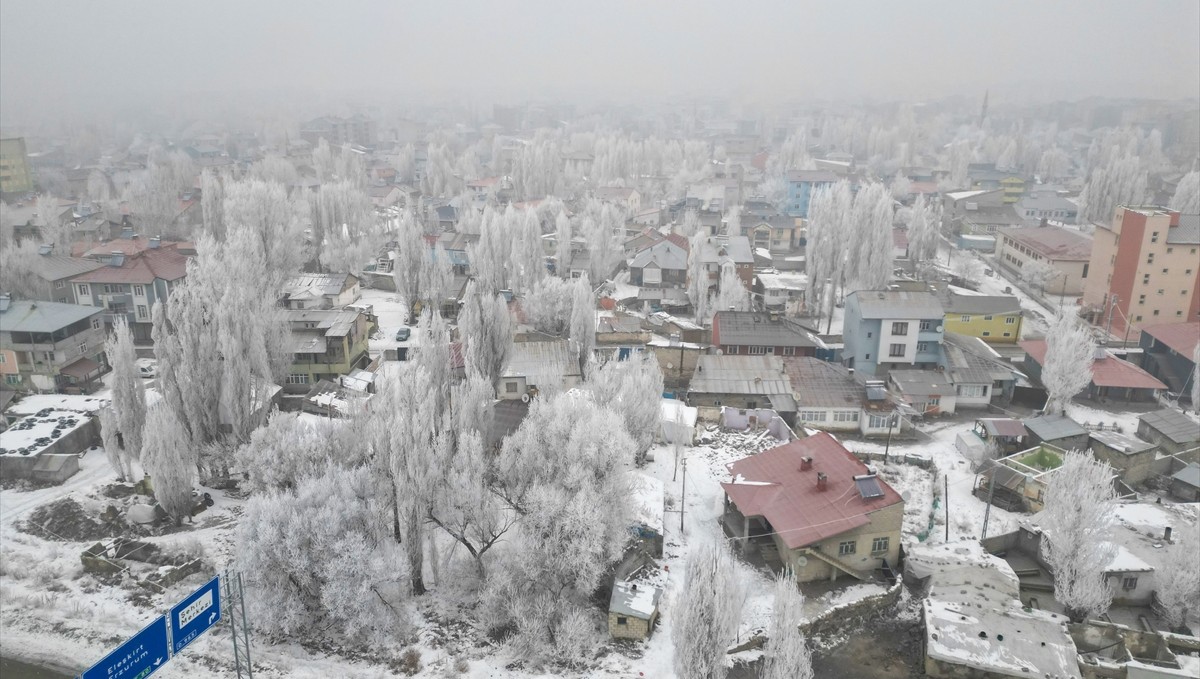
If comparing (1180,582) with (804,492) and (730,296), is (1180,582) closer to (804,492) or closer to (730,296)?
(804,492)

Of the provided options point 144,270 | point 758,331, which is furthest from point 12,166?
point 758,331

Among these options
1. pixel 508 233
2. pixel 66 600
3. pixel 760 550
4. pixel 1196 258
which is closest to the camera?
pixel 66 600

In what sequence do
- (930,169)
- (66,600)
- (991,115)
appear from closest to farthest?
(66,600) < (930,169) < (991,115)

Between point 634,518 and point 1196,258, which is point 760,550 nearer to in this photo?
point 634,518

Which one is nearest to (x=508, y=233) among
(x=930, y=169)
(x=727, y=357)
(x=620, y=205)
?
(x=727, y=357)

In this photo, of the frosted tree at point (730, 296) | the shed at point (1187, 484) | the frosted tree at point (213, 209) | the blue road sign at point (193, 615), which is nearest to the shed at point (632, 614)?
the blue road sign at point (193, 615)

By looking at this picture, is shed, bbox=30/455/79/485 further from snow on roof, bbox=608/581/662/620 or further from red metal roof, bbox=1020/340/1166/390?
red metal roof, bbox=1020/340/1166/390

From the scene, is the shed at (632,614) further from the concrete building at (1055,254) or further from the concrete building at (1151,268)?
the concrete building at (1055,254)
